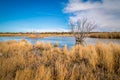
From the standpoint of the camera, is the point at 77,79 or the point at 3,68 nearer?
the point at 77,79

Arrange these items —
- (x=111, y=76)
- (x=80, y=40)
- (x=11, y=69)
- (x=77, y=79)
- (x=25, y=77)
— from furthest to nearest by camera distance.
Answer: (x=80, y=40), (x=11, y=69), (x=111, y=76), (x=77, y=79), (x=25, y=77)

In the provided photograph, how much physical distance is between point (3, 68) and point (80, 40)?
8.67 m

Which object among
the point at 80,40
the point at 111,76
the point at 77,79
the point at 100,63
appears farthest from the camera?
the point at 80,40

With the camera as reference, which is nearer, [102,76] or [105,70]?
[102,76]

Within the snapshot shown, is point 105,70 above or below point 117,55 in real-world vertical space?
below

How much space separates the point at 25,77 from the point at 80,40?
8.99 m

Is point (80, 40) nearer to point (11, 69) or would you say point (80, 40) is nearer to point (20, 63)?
point (20, 63)

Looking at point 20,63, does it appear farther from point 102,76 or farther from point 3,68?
point 102,76

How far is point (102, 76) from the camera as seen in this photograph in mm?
4152

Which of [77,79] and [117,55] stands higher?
[117,55]

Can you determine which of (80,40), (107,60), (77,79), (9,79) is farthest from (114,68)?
(80,40)

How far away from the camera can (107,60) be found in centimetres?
505

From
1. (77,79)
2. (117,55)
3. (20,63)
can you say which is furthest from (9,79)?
(117,55)

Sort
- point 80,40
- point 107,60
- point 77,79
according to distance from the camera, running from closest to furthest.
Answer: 1. point 77,79
2. point 107,60
3. point 80,40
